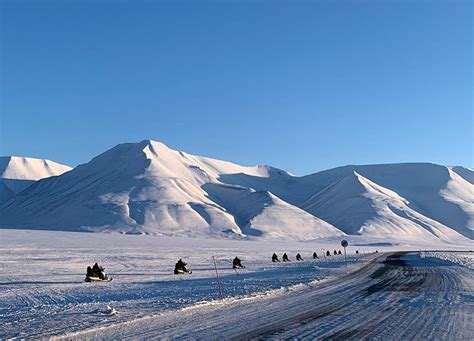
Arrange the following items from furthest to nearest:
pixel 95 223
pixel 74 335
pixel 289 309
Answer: pixel 95 223 < pixel 289 309 < pixel 74 335

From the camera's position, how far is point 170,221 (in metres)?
188

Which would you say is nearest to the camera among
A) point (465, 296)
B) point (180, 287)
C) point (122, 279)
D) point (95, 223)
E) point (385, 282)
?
point (465, 296)

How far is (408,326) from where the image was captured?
1356 centimetres

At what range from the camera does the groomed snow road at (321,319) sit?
12.5 meters

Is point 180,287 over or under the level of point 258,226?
under

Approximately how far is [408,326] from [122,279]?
793 inches

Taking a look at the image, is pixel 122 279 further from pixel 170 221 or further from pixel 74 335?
pixel 170 221

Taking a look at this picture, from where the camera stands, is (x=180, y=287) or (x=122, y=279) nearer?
(x=180, y=287)

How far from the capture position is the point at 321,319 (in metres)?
14.7

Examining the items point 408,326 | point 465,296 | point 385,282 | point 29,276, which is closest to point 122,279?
point 29,276

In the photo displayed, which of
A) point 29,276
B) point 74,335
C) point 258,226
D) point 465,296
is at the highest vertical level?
point 258,226

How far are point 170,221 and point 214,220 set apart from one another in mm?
16605

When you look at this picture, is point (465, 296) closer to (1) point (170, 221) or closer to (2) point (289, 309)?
(2) point (289, 309)

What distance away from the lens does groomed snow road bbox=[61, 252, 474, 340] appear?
12531 mm
